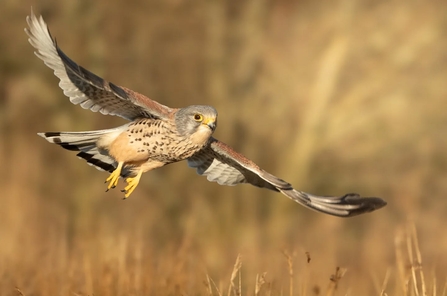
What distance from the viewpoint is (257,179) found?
5.71 metres

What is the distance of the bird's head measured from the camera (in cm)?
490

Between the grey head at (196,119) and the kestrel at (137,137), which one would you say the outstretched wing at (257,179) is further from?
the grey head at (196,119)

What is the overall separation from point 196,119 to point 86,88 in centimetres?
77

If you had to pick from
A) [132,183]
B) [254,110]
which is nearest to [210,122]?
[132,183]

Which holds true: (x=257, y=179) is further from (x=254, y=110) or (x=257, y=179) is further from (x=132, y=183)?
(x=254, y=110)

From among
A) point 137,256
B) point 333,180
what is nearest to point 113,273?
point 137,256

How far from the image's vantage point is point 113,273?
5629mm

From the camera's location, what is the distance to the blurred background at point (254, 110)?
1346cm

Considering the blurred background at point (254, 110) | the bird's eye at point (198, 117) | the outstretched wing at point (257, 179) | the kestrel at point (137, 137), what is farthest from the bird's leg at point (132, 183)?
the blurred background at point (254, 110)

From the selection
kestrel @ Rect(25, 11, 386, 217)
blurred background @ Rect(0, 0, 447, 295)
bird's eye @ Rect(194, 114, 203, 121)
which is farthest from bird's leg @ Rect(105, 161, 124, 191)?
blurred background @ Rect(0, 0, 447, 295)

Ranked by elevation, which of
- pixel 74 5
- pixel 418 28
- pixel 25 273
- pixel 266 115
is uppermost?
pixel 418 28

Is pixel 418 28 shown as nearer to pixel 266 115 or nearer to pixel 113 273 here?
pixel 266 115

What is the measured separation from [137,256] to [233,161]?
970 mm

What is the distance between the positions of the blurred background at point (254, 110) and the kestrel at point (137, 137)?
7673mm
